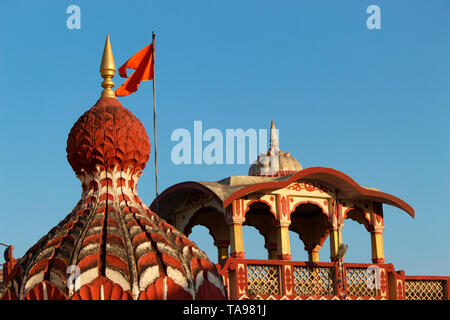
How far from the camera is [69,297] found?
29.7 feet

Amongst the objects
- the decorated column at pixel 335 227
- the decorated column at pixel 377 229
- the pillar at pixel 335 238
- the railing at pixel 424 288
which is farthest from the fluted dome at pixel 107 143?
the decorated column at pixel 377 229

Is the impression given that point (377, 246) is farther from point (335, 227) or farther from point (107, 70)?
point (107, 70)

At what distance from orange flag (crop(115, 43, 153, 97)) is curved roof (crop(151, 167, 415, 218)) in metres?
4.42

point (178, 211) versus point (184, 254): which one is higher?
point (178, 211)

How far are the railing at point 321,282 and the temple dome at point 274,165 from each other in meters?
3.71

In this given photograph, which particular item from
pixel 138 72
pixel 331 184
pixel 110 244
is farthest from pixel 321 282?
pixel 110 244

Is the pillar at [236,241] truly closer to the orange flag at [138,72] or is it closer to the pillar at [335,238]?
the pillar at [335,238]

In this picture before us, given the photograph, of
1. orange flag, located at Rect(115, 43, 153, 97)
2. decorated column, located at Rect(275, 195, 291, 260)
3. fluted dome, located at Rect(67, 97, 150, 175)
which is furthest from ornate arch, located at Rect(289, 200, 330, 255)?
fluted dome, located at Rect(67, 97, 150, 175)

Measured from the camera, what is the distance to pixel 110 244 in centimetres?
963

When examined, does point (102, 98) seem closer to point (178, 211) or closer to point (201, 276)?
point (201, 276)

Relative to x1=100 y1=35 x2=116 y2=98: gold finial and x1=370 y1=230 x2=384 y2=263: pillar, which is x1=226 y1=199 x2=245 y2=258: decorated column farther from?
x1=100 y1=35 x2=116 y2=98: gold finial

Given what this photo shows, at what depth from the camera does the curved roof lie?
1752 cm
